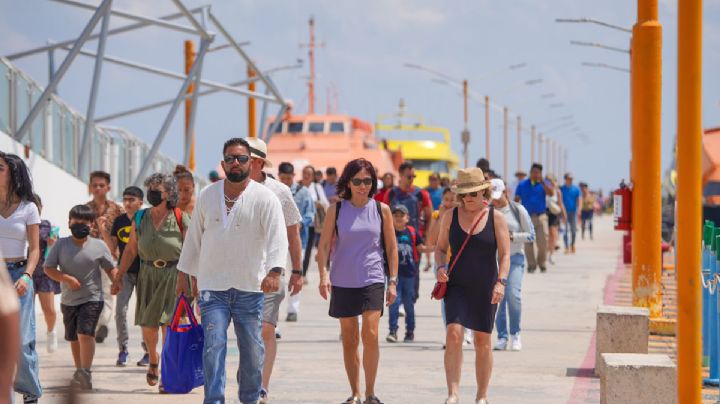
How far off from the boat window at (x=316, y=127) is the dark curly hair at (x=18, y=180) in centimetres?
4091

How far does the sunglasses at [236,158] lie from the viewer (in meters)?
8.42

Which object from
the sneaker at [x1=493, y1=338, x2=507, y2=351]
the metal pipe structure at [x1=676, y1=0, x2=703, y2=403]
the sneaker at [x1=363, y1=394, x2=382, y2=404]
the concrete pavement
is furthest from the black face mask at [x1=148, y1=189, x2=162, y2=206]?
the metal pipe structure at [x1=676, y1=0, x2=703, y2=403]

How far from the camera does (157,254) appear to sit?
10539 millimetres

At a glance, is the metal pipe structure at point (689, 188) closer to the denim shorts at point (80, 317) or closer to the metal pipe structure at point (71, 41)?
the denim shorts at point (80, 317)

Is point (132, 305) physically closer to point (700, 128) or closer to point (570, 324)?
point (570, 324)

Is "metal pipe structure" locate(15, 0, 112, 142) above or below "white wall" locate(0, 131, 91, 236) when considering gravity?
above

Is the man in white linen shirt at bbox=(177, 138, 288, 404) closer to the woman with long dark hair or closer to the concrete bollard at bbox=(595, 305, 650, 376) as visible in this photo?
the woman with long dark hair

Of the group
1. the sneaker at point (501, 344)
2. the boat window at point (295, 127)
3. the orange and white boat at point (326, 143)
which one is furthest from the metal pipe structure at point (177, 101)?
the boat window at point (295, 127)

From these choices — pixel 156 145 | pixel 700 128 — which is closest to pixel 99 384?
pixel 700 128

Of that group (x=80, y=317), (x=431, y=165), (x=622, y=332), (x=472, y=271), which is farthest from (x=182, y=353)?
(x=431, y=165)

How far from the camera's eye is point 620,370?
834cm

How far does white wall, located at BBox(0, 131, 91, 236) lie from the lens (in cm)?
1841

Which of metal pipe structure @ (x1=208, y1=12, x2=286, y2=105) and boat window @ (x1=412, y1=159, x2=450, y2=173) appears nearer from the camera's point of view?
metal pipe structure @ (x1=208, y1=12, x2=286, y2=105)

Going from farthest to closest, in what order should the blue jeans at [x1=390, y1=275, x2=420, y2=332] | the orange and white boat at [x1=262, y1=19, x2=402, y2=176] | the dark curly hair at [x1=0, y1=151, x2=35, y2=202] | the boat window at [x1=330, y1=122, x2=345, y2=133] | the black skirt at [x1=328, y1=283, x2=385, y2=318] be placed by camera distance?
the boat window at [x1=330, y1=122, x2=345, y2=133]
the orange and white boat at [x1=262, y1=19, x2=402, y2=176]
the blue jeans at [x1=390, y1=275, x2=420, y2=332]
the black skirt at [x1=328, y1=283, x2=385, y2=318]
the dark curly hair at [x1=0, y1=151, x2=35, y2=202]
